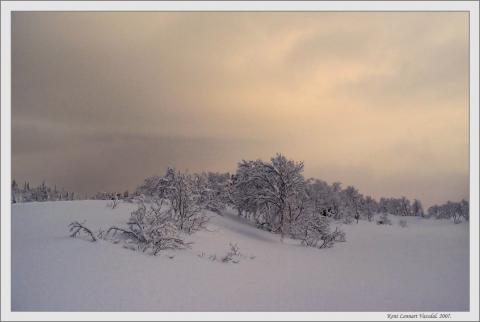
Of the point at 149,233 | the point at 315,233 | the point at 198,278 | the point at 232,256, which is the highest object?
the point at 149,233

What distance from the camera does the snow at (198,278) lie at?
873cm

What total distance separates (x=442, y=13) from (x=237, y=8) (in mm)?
4763

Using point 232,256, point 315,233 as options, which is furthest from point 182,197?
point 315,233

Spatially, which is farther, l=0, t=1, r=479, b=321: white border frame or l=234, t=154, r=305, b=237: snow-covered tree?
l=234, t=154, r=305, b=237: snow-covered tree

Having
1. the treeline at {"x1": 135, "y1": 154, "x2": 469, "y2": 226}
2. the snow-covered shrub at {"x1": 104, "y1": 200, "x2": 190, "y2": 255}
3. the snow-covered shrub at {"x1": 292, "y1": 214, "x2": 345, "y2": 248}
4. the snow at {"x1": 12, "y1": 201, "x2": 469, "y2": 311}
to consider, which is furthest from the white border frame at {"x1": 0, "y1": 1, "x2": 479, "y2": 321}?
the snow-covered shrub at {"x1": 292, "y1": 214, "x2": 345, "y2": 248}

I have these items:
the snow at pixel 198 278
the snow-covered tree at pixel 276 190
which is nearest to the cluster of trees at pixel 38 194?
the snow at pixel 198 278

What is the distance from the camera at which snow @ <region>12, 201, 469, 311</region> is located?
8734 mm

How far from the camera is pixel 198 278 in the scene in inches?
383

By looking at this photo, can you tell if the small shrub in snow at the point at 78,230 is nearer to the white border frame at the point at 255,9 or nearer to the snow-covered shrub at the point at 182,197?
the white border frame at the point at 255,9

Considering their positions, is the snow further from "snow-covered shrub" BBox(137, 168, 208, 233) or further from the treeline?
the treeline

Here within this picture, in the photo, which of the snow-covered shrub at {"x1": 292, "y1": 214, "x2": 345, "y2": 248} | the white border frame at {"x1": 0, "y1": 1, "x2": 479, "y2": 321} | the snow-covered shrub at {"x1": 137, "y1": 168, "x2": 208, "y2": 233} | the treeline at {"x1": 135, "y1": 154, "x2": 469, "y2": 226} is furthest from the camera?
the treeline at {"x1": 135, "y1": 154, "x2": 469, "y2": 226}

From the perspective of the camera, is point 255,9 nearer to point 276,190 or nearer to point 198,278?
point 198,278

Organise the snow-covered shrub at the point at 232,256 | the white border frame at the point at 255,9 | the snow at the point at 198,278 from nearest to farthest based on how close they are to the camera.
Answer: the snow at the point at 198,278 → the white border frame at the point at 255,9 → the snow-covered shrub at the point at 232,256

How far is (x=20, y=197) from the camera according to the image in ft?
54.4
